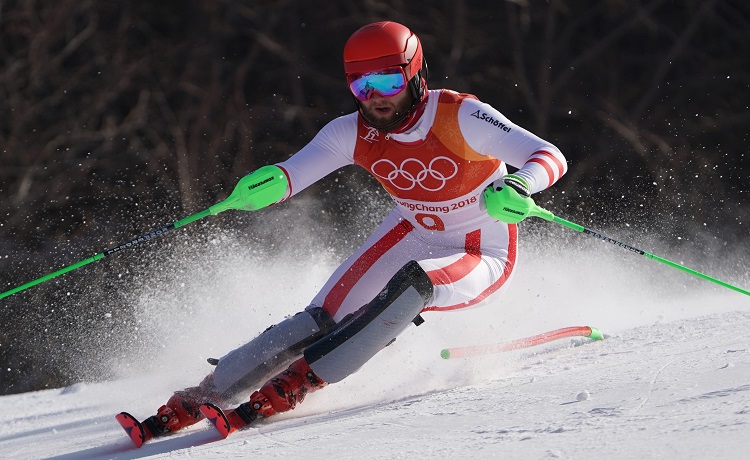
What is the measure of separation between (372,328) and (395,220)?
767 millimetres

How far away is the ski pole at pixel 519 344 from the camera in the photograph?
11.6 ft

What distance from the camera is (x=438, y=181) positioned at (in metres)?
3.32

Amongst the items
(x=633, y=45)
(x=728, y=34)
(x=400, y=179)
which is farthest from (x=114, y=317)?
(x=728, y=34)

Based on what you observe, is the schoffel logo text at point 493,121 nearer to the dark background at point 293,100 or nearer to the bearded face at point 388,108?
the bearded face at point 388,108

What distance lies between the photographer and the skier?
2.89m

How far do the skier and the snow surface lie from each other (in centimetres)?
14

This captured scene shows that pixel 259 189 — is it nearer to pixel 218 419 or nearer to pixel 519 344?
pixel 218 419

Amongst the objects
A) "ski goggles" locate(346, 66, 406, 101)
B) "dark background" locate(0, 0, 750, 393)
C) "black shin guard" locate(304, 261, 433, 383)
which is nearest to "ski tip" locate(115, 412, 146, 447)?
"black shin guard" locate(304, 261, 433, 383)

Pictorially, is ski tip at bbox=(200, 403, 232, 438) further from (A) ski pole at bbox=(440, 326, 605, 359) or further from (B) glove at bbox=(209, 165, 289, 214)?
(A) ski pole at bbox=(440, 326, 605, 359)

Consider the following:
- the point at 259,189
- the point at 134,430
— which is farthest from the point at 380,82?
the point at 134,430

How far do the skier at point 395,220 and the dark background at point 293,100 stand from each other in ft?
15.5

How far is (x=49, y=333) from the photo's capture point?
851cm

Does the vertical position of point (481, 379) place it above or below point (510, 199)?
below

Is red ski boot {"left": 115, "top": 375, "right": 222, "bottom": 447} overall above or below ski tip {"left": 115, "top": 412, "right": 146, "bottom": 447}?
above
